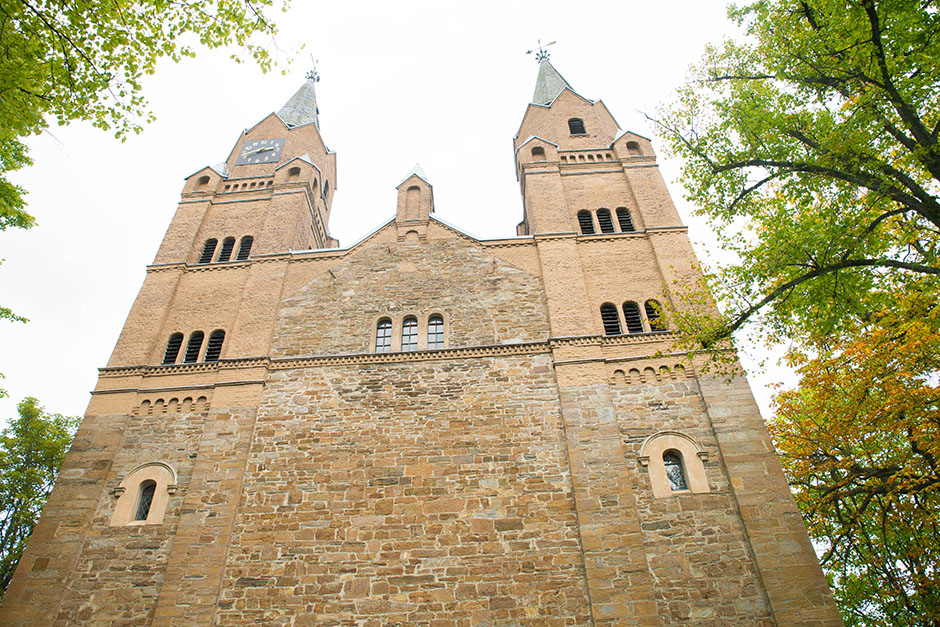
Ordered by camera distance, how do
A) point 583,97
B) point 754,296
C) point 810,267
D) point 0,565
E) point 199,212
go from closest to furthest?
point 810,267 < point 754,296 < point 0,565 < point 199,212 < point 583,97

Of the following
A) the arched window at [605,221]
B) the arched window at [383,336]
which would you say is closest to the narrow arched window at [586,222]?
the arched window at [605,221]

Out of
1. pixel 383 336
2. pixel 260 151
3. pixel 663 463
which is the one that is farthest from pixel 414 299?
pixel 260 151

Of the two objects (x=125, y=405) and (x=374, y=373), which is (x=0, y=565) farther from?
(x=374, y=373)

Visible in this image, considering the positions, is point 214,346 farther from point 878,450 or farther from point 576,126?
point 878,450

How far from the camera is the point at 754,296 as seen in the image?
1058 centimetres

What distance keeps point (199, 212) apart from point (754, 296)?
680 inches

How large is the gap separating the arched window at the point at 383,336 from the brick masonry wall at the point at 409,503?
855 millimetres

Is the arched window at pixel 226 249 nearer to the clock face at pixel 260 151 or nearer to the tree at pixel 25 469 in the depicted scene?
the clock face at pixel 260 151

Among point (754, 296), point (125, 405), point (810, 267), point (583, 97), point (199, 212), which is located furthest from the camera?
point (583, 97)

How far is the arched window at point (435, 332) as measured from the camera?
49.4 feet

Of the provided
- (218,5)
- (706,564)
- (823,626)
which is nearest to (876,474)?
(823,626)

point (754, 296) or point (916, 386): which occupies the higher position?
point (754, 296)

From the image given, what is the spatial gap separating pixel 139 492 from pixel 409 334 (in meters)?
7.27

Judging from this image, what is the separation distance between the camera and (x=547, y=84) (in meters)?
25.1
